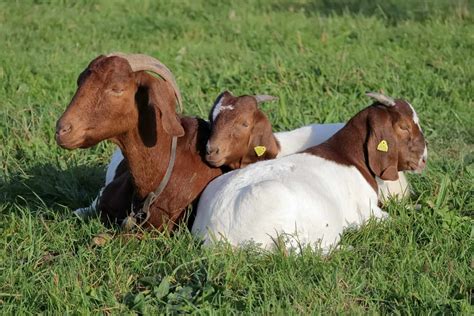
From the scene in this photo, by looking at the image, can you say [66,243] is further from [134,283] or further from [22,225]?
[134,283]

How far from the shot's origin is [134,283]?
5.07 m

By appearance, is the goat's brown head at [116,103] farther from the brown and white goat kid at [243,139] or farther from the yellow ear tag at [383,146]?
the yellow ear tag at [383,146]

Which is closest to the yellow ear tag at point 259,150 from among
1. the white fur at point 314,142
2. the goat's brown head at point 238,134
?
the goat's brown head at point 238,134

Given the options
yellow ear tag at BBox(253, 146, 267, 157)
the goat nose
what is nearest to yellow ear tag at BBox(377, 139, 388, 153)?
yellow ear tag at BBox(253, 146, 267, 157)

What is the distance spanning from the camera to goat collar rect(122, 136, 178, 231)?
18.7ft

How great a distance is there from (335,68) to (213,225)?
4154 millimetres

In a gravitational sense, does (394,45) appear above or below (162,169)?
below

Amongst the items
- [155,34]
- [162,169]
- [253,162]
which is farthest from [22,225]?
[155,34]

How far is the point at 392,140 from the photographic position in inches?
241

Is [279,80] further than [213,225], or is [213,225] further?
[279,80]

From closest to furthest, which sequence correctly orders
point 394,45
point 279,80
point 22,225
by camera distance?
1. point 22,225
2. point 279,80
3. point 394,45

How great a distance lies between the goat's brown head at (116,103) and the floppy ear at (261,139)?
2.24 feet

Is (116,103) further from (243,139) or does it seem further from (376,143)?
(376,143)

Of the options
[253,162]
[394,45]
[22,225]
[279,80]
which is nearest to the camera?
[22,225]
